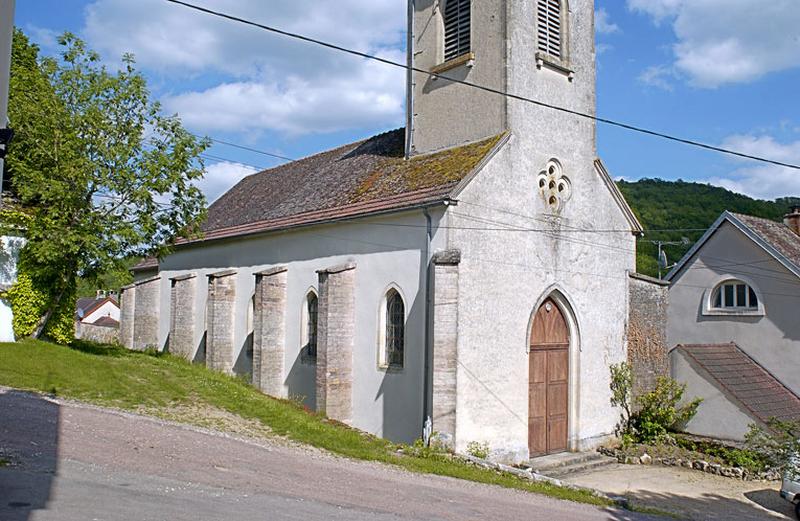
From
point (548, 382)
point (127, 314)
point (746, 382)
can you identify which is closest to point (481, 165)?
point (548, 382)

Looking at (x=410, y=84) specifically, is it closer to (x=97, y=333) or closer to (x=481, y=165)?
(x=481, y=165)

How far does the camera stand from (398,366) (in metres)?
16.9

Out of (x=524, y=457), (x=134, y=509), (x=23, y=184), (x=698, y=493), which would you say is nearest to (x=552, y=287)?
(x=524, y=457)

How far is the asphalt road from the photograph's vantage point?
816 centimetres

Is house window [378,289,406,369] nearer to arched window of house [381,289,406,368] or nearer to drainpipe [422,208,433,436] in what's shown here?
arched window of house [381,289,406,368]

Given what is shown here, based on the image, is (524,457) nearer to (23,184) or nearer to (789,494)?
(789,494)

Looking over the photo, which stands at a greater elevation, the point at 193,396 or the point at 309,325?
the point at 309,325

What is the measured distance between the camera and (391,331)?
685 inches

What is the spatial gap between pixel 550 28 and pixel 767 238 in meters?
11.9

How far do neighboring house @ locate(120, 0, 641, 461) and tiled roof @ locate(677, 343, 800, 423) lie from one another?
3.41 metres

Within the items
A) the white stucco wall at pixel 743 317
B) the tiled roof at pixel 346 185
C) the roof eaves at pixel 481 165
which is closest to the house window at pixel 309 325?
the tiled roof at pixel 346 185

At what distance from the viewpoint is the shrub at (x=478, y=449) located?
50.0ft

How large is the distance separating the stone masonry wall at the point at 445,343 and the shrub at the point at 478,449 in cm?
68

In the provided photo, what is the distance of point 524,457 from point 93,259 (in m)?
13.2
